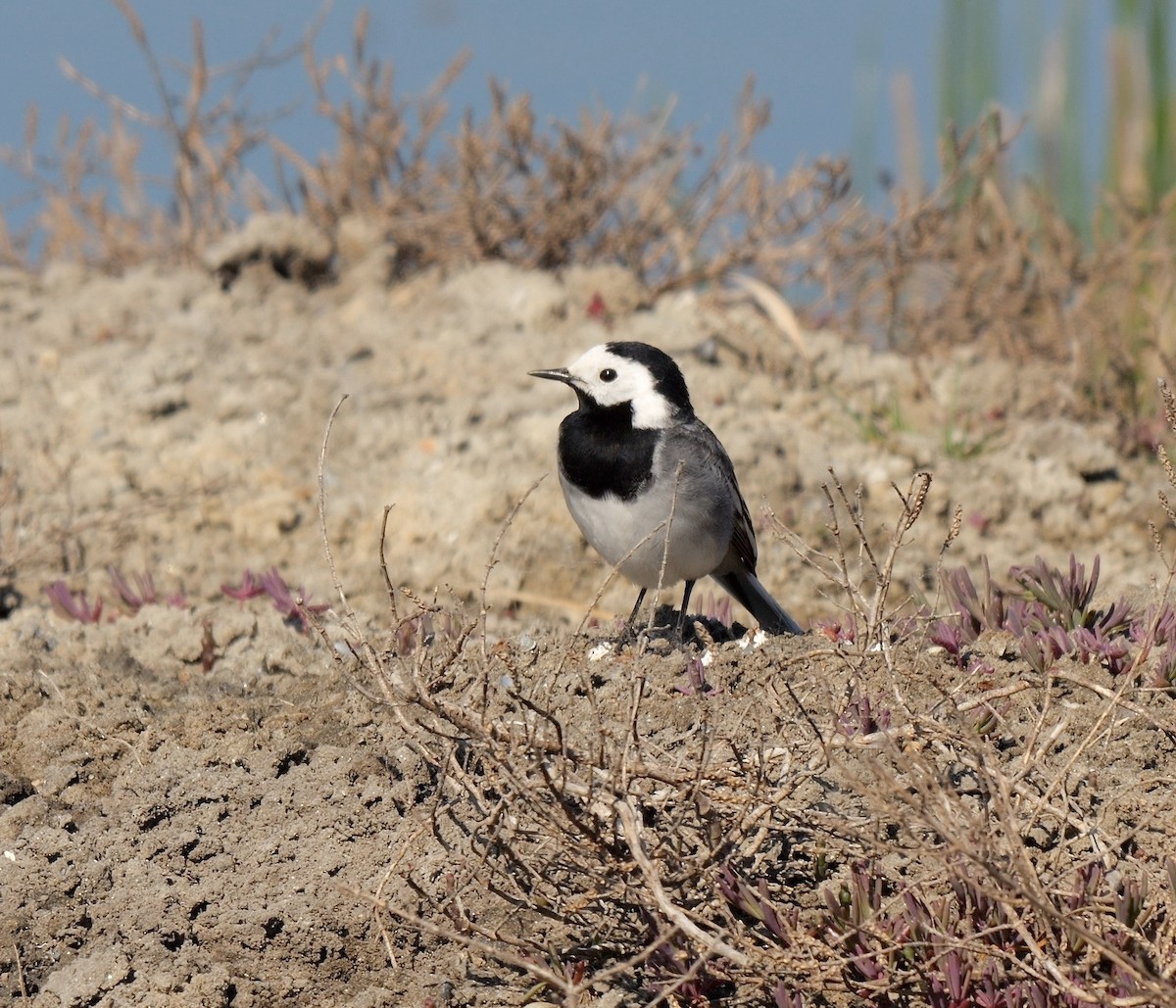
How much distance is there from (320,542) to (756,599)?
202 centimetres

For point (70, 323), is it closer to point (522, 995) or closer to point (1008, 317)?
point (1008, 317)

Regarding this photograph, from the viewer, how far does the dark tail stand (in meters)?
6.23

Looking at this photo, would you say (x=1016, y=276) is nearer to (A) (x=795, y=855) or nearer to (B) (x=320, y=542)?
(B) (x=320, y=542)

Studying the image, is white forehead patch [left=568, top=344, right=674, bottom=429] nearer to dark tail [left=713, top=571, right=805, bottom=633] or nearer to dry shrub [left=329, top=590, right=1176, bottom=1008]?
dark tail [left=713, top=571, right=805, bottom=633]

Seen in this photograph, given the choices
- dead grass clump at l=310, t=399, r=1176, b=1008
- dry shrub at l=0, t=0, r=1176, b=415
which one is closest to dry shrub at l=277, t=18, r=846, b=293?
dry shrub at l=0, t=0, r=1176, b=415

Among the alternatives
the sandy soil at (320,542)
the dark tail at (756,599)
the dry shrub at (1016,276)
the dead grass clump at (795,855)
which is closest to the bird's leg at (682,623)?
the sandy soil at (320,542)

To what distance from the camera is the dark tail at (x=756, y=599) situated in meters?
6.23

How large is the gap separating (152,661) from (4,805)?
34.8 inches

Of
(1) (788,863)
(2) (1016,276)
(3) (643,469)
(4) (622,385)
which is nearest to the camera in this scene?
(1) (788,863)

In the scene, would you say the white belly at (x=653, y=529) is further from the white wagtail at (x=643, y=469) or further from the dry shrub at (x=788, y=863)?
the dry shrub at (x=788, y=863)

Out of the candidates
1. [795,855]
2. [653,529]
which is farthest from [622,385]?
[795,855]

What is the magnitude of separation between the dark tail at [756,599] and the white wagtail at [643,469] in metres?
0.40

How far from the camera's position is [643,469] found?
214 inches

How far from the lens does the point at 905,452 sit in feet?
26.2
